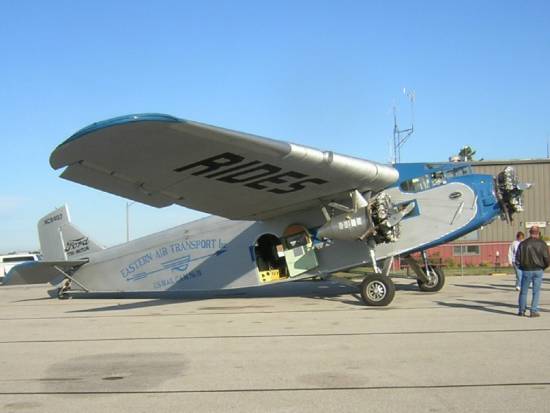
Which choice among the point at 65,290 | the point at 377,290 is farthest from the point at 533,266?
the point at 65,290

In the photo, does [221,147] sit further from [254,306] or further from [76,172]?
[254,306]

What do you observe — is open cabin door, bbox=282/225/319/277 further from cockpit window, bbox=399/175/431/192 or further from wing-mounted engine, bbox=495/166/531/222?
wing-mounted engine, bbox=495/166/531/222

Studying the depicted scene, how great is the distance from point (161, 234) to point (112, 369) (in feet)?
31.3

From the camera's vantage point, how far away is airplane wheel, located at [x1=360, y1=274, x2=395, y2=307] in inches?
460

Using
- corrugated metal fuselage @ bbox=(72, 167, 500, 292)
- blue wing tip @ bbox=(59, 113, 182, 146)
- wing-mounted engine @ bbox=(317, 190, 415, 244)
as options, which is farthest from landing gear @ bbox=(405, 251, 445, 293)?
blue wing tip @ bbox=(59, 113, 182, 146)

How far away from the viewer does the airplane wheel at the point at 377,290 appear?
11695 millimetres

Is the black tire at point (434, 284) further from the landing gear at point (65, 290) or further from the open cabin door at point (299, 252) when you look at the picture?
the landing gear at point (65, 290)

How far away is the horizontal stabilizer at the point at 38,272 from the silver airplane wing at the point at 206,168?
6.62 meters

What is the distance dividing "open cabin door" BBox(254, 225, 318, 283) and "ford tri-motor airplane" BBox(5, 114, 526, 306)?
0.03 m

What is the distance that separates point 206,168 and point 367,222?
3857mm

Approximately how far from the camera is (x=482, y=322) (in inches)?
359

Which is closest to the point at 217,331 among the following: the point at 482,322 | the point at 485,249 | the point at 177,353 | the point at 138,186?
the point at 177,353

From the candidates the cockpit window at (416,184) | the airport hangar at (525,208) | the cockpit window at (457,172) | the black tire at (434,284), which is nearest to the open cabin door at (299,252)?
the cockpit window at (416,184)

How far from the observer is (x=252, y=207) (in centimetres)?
1325
